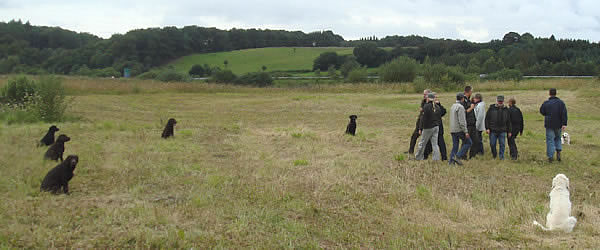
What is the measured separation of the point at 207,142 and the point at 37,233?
28.9 ft

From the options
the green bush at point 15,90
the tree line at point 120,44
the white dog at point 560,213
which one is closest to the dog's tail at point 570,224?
the white dog at point 560,213

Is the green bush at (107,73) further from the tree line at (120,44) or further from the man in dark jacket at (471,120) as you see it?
the man in dark jacket at (471,120)

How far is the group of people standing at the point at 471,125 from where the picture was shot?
1114 centimetres

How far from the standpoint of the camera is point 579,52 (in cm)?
7975

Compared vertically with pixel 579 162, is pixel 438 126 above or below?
above

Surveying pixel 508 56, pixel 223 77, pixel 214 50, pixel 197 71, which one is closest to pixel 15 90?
pixel 223 77

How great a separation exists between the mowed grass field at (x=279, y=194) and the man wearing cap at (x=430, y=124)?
0.53 meters

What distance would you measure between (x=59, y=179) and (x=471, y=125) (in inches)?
368

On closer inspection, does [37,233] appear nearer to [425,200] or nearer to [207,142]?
[425,200]

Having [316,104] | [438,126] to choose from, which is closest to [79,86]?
[316,104]

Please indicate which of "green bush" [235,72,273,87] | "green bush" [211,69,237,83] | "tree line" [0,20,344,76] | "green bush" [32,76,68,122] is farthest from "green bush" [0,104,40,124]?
"green bush" [211,69,237,83]

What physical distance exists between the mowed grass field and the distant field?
7290 centimetres

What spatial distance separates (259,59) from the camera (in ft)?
311

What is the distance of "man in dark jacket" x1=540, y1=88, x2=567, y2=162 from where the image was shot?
11.7 metres
